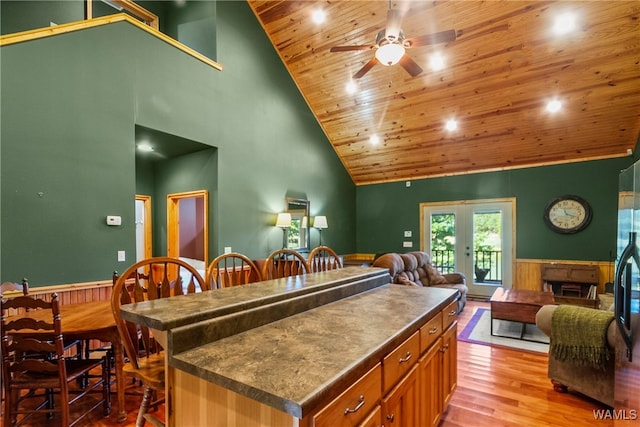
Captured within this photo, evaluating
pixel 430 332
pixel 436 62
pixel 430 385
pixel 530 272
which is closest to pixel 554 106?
pixel 436 62

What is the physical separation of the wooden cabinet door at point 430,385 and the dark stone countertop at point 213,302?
634mm

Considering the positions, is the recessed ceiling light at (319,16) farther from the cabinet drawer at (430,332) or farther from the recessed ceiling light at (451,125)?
the cabinet drawer at (430,332)

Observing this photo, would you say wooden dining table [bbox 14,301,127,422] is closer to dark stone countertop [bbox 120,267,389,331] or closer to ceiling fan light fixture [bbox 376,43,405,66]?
dark stone countertop [bbox 120,267,389,331]

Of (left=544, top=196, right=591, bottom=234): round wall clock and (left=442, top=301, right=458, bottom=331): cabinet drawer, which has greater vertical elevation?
(left=544, top=196, right=591, bottom=234): round wall clock

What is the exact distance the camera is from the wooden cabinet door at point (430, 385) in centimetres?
160

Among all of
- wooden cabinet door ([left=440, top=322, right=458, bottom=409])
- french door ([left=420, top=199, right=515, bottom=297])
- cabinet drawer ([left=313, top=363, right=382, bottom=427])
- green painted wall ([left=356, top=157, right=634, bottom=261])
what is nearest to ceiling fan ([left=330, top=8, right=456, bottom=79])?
wooden cabinet door ([left=440, top=322, right=458, bottom=409])

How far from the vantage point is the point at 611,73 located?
4.10 metres

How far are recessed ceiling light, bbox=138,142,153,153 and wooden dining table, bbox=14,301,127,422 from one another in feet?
8.53

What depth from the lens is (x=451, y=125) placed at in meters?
5.58

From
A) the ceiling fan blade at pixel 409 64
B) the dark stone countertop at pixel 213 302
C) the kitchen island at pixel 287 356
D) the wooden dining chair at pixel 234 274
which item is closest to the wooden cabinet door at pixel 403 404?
the kitchen island at pixel 287 356

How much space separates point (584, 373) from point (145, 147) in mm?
5613

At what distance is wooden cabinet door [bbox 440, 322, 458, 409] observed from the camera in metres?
1.97

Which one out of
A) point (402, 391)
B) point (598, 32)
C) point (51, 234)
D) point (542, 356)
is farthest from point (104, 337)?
point (598, 32)

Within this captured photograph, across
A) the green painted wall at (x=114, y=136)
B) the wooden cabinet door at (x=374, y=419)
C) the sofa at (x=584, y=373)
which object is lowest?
the sofa at (x=584, y=373)
